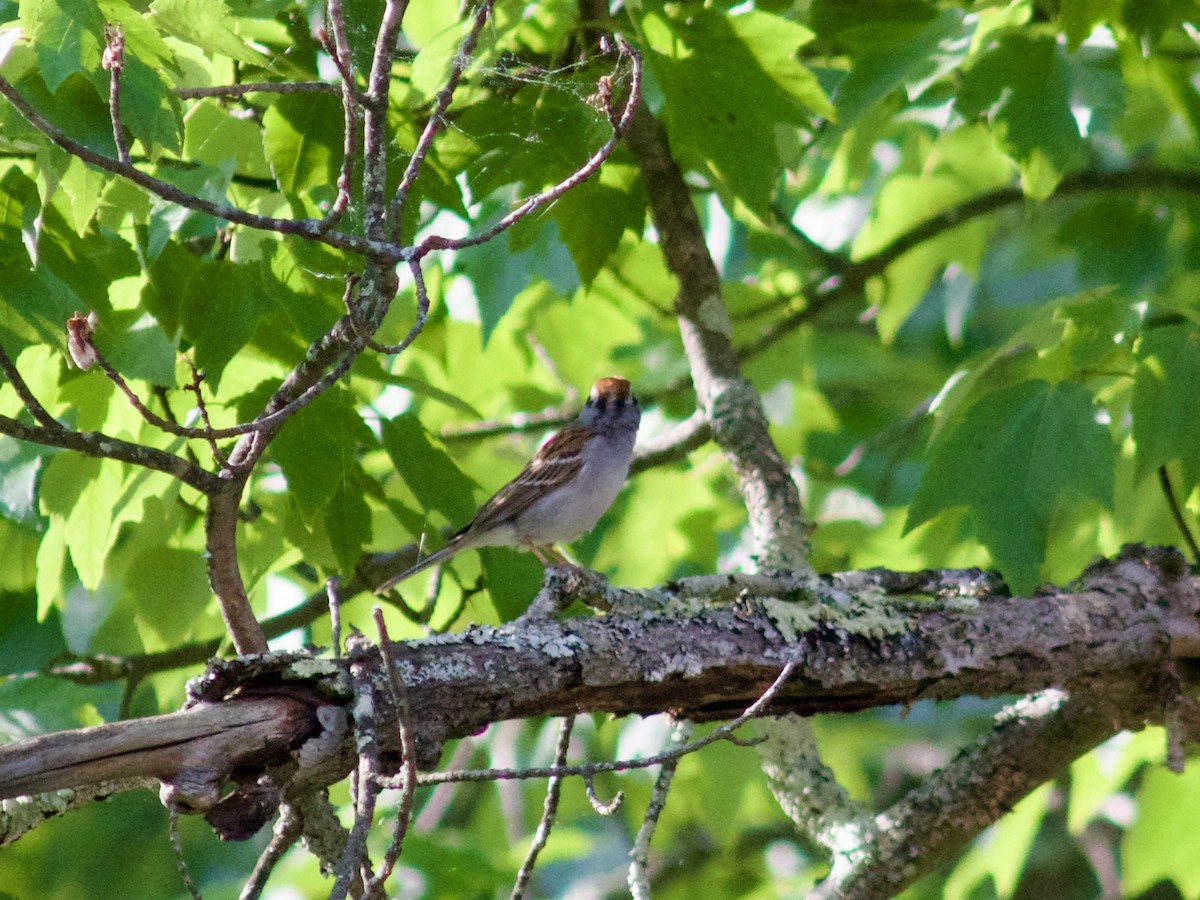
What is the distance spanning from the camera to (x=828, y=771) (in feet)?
9.75

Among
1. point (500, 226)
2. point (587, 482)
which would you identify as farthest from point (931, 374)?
point (500, 226)

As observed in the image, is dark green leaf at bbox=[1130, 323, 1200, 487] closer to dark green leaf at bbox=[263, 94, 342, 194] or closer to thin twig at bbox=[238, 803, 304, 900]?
dark green leaf at bbox=[263, 94, 342, 194]

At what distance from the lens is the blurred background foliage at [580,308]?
8.12 feet

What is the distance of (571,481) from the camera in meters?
4.20

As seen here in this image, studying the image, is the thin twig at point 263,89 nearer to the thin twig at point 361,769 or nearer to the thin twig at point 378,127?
the thin twig at point 378,127

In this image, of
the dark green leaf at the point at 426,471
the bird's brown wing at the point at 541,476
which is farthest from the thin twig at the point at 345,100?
the bird's brown wing at the point at 541,476

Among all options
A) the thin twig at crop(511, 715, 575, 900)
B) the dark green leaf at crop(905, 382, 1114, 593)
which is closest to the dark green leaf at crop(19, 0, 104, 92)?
the thin twig at crop(511, 715, 575, 900)

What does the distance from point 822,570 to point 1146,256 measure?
5.95 ft

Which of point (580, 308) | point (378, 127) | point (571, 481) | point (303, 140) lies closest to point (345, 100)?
point (378, 127)

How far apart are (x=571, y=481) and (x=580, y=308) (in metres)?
0.68

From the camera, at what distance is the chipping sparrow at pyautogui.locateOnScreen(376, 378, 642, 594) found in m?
4.01

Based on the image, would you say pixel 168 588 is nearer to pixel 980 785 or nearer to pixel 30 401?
pixel 30 401

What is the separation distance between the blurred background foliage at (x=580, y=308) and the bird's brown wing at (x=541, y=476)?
6.8 inches

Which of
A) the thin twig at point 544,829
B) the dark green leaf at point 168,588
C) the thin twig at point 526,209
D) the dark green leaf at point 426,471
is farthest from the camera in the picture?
the dark green leaf at point 168,588
